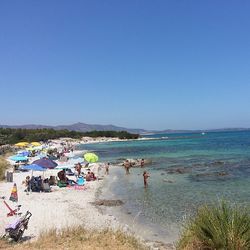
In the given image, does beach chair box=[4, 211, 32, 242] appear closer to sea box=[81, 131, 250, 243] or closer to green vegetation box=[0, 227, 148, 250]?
green vegetation box=[0, 227, 148, 250]

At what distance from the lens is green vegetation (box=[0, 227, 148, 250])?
8.97 meters

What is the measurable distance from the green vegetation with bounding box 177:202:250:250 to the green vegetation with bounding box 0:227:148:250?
1458mm

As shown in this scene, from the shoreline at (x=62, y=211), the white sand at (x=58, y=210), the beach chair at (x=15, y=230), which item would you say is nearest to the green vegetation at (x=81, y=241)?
the beach chair at (x=15, y=230)

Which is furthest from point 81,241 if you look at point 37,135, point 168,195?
point 37,135

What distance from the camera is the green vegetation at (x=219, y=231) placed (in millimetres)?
7809

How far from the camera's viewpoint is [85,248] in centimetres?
868

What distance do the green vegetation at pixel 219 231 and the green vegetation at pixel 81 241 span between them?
1458mm

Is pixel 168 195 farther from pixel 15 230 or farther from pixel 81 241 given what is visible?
pixel 81 241

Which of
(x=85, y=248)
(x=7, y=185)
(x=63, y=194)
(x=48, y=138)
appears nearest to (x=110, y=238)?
(x=85, y=248)

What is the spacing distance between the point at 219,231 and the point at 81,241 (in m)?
3.58

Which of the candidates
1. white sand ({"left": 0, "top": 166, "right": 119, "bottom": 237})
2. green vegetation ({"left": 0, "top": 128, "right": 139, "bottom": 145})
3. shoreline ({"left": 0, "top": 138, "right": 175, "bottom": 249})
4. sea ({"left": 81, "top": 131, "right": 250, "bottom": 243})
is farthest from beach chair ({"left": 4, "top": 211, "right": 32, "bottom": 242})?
green vegetation ({"left": 0, "top": 128, "right": 139, "bottom": 145})

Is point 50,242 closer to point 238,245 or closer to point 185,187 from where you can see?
point 238,245

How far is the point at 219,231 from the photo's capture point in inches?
315

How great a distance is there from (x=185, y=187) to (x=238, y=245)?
55.2ft
